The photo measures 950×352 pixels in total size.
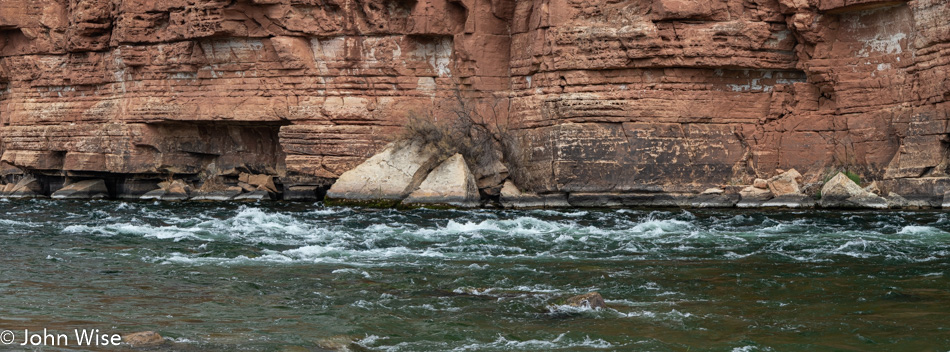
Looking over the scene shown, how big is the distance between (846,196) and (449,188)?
8.59 metres

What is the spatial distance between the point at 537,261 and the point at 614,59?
10.4m

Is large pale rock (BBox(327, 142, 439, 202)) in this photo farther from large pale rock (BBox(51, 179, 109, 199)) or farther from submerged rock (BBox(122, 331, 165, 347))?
submerged rock (BBox(122, 331, 165, 347))

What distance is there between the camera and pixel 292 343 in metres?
7.75

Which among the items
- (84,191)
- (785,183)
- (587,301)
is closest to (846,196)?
(785,183)

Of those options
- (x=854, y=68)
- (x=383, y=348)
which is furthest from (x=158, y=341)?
(x=854, y=68)

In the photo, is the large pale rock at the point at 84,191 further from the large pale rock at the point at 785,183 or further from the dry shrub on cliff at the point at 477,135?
the large pale rock at the point at 785,183

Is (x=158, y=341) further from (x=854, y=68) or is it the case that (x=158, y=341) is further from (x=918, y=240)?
(x=854, y=68)

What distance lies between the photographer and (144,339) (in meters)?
7.37

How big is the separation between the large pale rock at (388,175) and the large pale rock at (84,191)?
360 inches

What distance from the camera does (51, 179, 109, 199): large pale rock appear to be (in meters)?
28.3

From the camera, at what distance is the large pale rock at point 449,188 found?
22094 mm

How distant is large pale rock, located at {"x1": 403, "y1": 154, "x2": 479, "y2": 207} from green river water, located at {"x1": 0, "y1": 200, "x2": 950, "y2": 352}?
3.38 metres

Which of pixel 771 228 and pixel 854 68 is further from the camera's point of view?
pixel 854 68

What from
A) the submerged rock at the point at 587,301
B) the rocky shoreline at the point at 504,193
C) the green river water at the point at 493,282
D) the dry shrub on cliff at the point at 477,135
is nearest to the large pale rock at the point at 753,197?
the rocky shoreline at the point at 504,193
